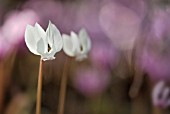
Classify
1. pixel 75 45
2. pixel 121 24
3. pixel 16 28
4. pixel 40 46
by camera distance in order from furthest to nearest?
1. pixel 121 24
2. pixel 16 28
3. pixel 75 45
4. pixel 40 46

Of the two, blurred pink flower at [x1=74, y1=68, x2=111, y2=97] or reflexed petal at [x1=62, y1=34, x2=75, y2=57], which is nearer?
reflexed petal at [x1=62, y1=34, x2=75, y2=57]

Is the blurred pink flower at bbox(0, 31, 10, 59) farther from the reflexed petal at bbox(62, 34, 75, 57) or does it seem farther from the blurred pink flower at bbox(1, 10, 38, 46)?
the reflexed petal at bbox(62, 34, 75, 57)

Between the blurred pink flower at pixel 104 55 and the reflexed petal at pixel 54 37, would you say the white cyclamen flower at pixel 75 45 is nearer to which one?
the reflexed petal at pixel 54 37

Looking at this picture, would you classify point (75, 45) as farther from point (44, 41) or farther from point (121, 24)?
point (121, 24)

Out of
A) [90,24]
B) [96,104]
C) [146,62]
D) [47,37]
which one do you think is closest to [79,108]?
[96,104]

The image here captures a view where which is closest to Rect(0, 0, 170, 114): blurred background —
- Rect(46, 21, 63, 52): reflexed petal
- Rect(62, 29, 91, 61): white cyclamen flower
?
Rect(62, 29, 91, 61): white cyclamen flower

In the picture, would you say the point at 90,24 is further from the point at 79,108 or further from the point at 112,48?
the point at 79,108

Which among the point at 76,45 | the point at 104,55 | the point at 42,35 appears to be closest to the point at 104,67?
the point at 104,55
